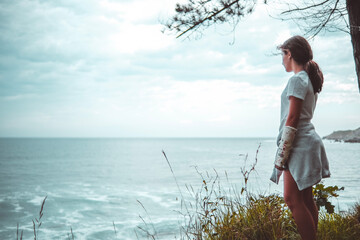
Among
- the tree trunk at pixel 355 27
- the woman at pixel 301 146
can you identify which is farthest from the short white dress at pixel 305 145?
the tree trunk at pixel 355 27

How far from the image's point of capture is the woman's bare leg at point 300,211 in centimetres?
177

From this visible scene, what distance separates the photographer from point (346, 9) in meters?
2.94

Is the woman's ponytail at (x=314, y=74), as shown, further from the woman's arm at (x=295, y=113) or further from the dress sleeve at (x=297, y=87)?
the woman's arm at (x=295, y=113)

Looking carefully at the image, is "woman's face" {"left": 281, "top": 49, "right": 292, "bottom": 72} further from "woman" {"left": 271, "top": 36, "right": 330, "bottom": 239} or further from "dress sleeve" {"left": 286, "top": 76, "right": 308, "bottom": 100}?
"dress sleeve" {"left": 286, "top": 76, "right": 308, "bottom": 100}

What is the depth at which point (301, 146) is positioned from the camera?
1.75m

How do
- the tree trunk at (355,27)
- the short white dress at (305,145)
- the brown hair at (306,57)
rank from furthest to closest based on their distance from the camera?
the tree trunk at (355,27) < the brown hair at (306,57) < the short white dress at (305,145)

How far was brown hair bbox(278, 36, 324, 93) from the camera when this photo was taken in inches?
73.4

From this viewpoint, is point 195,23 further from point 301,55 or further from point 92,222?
point 92,222

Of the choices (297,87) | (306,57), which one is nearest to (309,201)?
(297,87)

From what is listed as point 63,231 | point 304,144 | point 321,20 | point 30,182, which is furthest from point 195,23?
point 30,182

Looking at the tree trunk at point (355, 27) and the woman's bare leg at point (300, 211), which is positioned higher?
the tree trunk at point (355, 27)

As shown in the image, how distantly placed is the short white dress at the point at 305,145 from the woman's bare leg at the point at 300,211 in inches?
2.9

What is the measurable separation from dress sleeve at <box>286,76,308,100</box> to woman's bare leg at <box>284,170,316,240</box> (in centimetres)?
52

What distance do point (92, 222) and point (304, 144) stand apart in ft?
25.5
